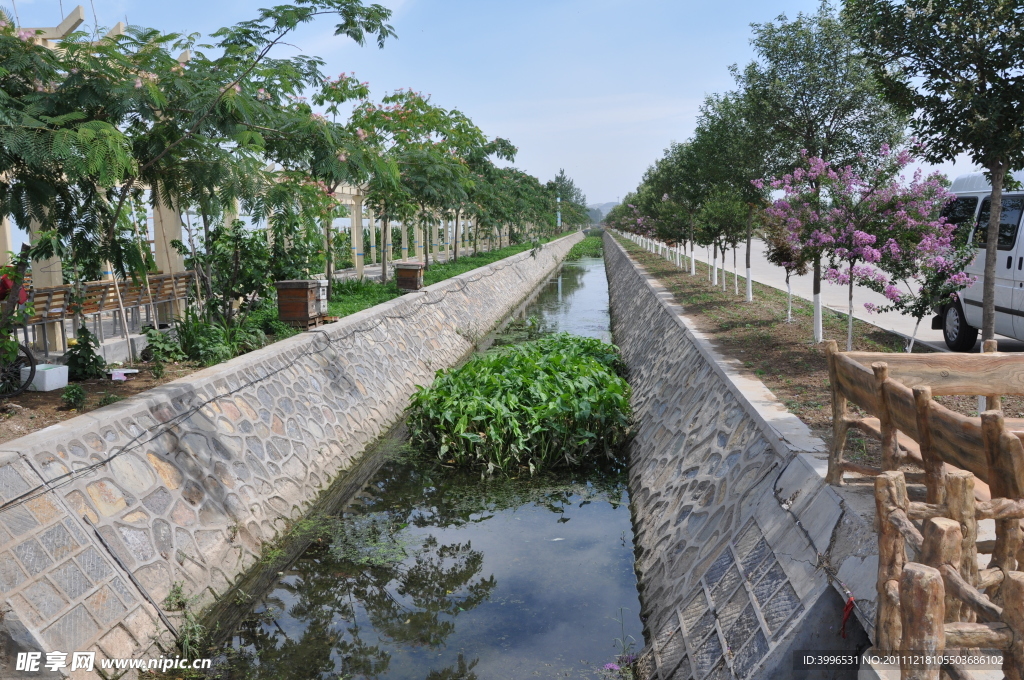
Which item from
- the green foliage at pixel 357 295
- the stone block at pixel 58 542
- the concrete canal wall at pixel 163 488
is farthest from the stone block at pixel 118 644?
the green foliage at pixel 357 295

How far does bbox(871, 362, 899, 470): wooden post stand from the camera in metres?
3.34

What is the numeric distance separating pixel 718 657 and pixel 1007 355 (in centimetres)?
216

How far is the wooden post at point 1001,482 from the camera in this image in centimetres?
242

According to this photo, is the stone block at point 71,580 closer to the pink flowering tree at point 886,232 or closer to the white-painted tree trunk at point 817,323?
the pink flowering tree at point 886,232

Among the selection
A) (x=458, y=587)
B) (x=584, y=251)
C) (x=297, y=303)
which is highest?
(x=584, y=251)

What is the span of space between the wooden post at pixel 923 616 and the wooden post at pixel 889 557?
18 centimetres

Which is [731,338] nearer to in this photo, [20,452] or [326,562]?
[326,562]

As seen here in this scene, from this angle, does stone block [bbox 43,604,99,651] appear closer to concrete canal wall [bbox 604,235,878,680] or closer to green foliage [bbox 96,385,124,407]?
green foliage [bbox 96,385,124,407]

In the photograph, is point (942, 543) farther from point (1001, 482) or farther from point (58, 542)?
point (58, 542)

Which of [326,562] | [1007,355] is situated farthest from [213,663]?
[1007,355]

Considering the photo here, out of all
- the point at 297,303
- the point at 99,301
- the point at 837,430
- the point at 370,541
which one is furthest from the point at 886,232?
the point at 99,301

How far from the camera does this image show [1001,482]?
247 centimetres

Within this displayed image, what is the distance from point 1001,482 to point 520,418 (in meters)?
5.90

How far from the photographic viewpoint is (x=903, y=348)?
8.91 m
